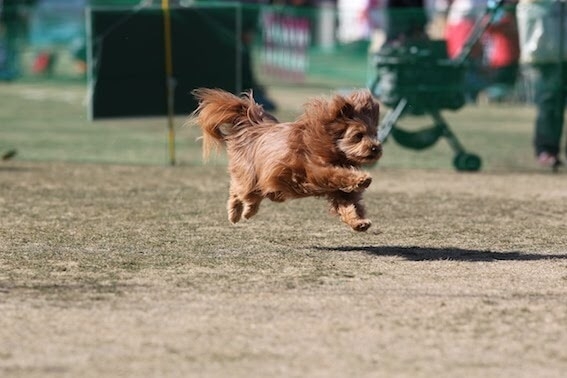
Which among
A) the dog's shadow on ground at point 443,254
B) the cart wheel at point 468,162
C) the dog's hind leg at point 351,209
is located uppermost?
the dog's hind leg at point 351,209

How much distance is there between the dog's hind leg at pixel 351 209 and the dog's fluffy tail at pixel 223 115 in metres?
1.05

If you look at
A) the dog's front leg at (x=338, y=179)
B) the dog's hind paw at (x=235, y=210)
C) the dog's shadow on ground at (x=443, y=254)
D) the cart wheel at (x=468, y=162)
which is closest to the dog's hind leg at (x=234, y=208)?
the dog's hind paw at (x=235, y=210)

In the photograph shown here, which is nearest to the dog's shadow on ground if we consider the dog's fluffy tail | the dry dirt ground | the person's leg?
the dry dirt ground

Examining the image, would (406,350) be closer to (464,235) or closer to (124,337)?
(124,337)

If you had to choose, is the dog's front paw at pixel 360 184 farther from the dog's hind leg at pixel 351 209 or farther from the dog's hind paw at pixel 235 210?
the dog's hind paw at pixel 235 210

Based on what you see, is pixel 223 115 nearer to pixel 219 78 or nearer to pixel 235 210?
pixel 235 210

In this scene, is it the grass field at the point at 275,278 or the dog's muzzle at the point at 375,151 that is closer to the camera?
the grass field at the point at 275,278

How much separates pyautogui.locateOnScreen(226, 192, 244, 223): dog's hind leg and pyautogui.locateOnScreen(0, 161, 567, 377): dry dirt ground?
15 cm

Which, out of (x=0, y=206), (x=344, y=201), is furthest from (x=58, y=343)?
(x=0, y=206)

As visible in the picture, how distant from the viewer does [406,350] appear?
16.7 feet

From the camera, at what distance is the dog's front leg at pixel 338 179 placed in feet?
23.9

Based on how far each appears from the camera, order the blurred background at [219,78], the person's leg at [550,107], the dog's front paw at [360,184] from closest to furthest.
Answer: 1. the dog's front paw at [360,184]
2. the blurred background at [219,78]
3. the person's leg at [550,107]

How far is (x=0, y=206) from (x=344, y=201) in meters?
3.24

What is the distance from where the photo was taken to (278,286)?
21.0ft
